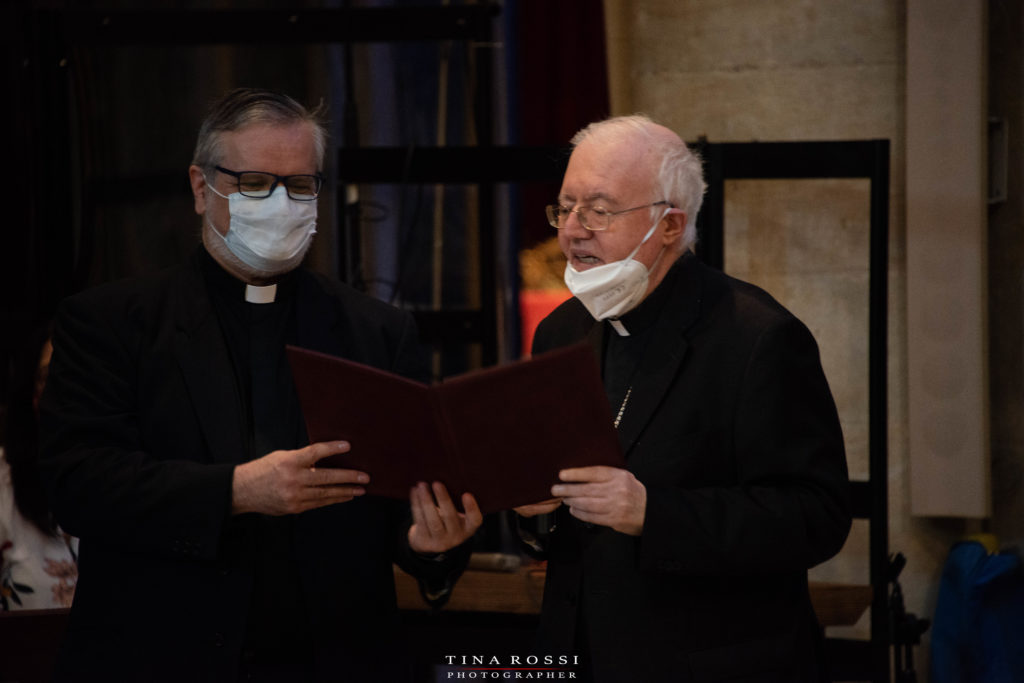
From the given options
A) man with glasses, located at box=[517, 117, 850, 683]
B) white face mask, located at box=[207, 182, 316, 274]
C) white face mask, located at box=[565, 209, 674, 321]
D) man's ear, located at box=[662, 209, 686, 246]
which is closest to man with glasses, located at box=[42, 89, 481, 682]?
white face mask, located at box=[207, 182, 316, 274]

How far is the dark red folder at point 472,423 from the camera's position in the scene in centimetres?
165

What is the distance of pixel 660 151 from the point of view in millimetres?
2066

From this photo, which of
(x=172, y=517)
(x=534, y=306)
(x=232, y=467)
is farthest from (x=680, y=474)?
(x=534, y=306)

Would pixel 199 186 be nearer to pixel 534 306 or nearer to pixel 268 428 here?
pixel 268 428

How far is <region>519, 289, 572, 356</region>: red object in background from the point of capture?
430 centimetres

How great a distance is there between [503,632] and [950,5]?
240 centimetres

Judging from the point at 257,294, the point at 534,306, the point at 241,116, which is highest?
the point at 241,116

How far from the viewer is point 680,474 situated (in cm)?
188

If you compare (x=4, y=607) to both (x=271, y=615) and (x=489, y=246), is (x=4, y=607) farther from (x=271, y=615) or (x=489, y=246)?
(x=489, y=246)

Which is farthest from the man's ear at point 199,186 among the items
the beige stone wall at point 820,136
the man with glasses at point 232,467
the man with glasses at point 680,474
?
the beige stone wall at point 820,136

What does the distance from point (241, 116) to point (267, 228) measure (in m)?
0.23

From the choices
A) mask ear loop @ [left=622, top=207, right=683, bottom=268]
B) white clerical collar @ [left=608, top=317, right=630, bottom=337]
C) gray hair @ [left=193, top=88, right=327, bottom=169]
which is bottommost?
white clerical collar @ [left=608, top=317, right=630, bottom=337]

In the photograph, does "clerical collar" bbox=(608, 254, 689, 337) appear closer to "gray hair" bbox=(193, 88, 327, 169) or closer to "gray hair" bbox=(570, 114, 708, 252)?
"gray hair" bbox=(570, 114, 708, 252)

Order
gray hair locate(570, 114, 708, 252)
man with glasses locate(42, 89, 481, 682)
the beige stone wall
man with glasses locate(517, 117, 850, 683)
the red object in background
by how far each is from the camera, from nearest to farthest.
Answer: man with glasses locate(517, 117, 850, 683) → man with glasses locate(42, 89, 481, 682) → gray hair locate(570, 114, 708, 252) → the beige stone wall → the red object in background
